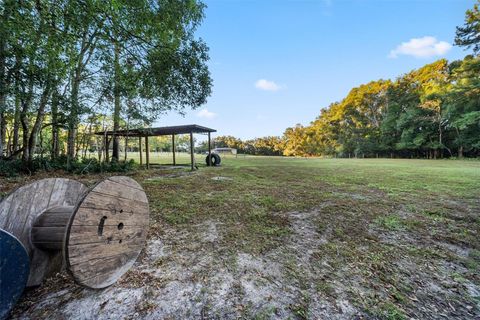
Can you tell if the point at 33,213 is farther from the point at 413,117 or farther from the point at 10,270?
the point at 413,117

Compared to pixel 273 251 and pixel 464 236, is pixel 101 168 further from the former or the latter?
pixel 464 236

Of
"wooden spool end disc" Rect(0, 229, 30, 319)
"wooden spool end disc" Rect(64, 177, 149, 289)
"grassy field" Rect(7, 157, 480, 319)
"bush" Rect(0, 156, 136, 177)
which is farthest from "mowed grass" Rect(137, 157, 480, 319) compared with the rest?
"bush" Rect(0, 156, 136, 177)

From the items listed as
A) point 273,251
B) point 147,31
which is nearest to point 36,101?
point 147,31

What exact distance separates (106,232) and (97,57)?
302 inches

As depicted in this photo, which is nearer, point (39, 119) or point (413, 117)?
point (39, 119)

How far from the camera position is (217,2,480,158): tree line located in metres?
18.1

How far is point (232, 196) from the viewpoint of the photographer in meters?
4.50

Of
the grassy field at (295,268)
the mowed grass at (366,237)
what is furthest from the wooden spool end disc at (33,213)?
the mowed grass at (366,237)

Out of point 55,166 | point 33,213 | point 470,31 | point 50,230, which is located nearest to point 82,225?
point 50,230

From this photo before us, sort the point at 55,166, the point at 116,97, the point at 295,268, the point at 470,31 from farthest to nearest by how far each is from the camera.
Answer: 1. the point at 470,31
2. the point at 116,97
3. the point at 55,166
4. the point at 295,268

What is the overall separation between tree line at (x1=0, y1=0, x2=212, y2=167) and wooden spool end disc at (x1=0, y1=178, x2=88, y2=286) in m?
3.26

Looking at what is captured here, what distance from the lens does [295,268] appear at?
186 centimetres

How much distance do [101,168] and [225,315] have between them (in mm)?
8788

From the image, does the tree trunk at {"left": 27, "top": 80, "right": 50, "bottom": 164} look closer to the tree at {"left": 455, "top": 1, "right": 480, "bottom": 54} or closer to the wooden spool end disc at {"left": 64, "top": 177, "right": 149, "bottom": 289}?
the wooden spool end disc at {"left": 64, "top": 177, "right": 149, "bottom": 289}
